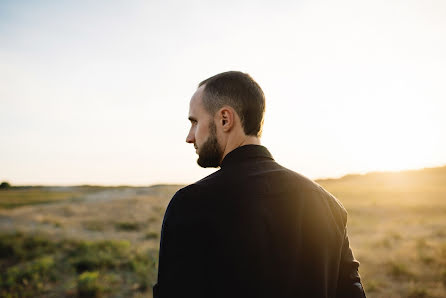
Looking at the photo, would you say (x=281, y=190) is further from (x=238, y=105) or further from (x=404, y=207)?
(x=404, y=207)

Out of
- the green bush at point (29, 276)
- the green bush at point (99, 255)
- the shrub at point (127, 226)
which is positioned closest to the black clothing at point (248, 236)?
the green bush at point (29, 276)

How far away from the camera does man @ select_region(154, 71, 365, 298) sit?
1218 mm

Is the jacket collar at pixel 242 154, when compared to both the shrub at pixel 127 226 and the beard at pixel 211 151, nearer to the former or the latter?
the beard at pixel 211 151

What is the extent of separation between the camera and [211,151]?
158 cm

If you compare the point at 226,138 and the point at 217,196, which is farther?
the point at 226,138

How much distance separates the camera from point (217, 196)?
1265mm

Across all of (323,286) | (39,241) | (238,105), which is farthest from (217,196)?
(39,241)

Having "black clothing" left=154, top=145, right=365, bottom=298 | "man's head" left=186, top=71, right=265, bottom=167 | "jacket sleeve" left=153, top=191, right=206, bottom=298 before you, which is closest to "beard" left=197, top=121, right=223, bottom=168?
"man's head" left=186, top=71, right=265, bottom=167

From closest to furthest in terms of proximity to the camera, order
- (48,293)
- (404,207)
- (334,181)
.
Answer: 1. (48,293)
2. (404,207)
3. (334,181)

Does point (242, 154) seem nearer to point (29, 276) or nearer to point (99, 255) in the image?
point (29, 276)

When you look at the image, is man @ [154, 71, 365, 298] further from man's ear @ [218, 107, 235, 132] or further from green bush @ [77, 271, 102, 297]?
green bush @ [77, 271, 102, 297]

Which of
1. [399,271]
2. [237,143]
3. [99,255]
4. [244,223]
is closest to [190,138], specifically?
[237,143]

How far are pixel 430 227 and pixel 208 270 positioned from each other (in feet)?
51.8

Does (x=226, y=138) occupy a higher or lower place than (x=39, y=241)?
higher
